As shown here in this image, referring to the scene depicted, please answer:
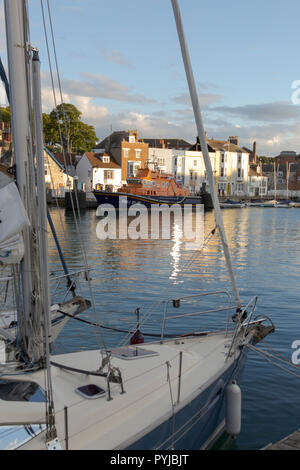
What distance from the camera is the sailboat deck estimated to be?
19.7 feet

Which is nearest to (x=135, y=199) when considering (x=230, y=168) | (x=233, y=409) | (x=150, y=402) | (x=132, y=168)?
(x=132, y=168)

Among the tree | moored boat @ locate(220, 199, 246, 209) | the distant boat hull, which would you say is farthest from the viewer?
moored boat @ locate(220, 199, 246, 209)

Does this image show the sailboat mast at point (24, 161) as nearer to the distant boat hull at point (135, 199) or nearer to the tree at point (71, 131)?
the distant boat hull at point (135, 199)

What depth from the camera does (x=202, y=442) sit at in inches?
307

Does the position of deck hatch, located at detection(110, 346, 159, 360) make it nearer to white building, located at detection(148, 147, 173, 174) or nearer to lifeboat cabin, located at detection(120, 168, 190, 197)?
lifeboat cabin, located at detection(120, 168, 190, 197)

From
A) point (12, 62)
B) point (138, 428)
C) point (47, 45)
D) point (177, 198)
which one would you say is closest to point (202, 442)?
point (138, 428)

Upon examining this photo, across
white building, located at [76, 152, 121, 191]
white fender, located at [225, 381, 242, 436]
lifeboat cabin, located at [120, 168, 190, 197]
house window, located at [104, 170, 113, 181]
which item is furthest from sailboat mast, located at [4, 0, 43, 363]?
house window, located at [104, 170, 113, 181]

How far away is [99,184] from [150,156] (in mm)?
14996

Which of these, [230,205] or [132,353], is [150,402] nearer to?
[132,353]

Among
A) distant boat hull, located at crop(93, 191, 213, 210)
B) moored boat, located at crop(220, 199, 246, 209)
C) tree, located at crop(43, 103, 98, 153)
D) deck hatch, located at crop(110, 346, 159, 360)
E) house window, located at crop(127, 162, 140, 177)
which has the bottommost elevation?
moored boat, located at crop(220, 199, 246, 209)

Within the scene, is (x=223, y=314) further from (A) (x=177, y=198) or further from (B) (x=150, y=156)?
(B) (x=150, y=156)

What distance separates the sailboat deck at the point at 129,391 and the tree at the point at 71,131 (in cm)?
8423

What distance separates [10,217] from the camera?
22.0ft

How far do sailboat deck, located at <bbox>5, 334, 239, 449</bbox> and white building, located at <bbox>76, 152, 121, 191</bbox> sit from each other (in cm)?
7305
